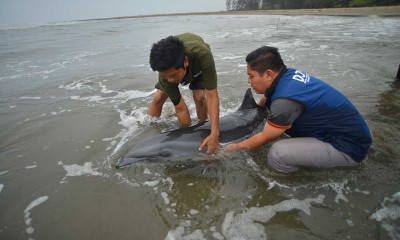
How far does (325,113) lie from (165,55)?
185cm

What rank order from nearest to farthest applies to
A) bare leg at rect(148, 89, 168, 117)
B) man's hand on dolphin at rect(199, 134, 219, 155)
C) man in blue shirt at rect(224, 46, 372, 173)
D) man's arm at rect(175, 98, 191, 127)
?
man in blue shirt at rect(224, 46, 372, 173) < man's hand on dolphin at rect(199, 134, 219, 155) < man's arm at rect(175, 98, 191, 127) < bare leg at rect(148, 89, 168, 117)

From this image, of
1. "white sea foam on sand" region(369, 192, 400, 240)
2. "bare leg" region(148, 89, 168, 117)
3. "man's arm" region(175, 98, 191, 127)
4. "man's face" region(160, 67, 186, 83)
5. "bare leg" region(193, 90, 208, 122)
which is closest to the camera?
"white sea foam on sand" region(369, 192, 400, 240)

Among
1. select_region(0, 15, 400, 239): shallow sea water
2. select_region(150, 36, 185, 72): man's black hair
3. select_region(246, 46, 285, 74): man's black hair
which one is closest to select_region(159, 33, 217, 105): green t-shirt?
select_region(150, 36, 185, 72): man's black hair

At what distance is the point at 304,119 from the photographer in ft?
9.35

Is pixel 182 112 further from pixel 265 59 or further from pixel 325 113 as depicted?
pixel 325 113

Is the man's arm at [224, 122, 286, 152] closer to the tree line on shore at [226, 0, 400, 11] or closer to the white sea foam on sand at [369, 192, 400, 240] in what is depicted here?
the white sea foam on sand at [369, 192, 400, 240]

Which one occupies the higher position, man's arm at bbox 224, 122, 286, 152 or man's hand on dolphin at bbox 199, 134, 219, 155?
man's arm at bbox 224, 122, 286, 152

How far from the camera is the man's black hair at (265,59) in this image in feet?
8.91

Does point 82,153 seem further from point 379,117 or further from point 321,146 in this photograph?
point 379,117

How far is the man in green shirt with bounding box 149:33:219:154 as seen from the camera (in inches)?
114

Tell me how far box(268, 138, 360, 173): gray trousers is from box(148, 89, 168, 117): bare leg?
7.74 feet

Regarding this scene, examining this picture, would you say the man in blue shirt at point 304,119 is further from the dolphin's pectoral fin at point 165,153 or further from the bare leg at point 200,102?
the bare leg at point 200,102

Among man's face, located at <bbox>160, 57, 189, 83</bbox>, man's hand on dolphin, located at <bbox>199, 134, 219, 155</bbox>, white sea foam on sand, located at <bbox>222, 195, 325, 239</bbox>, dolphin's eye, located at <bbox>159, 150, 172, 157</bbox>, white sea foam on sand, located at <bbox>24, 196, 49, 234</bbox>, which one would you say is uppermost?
man's face, located at <bbox>160, 57, 189, 83</bbox>

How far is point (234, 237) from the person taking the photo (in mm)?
2482
